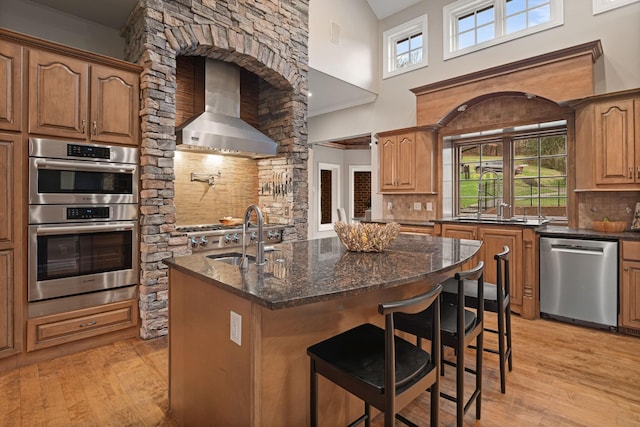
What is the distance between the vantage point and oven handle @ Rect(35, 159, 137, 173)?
2.71 metres

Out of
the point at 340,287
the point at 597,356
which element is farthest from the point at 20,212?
the point at 597,356

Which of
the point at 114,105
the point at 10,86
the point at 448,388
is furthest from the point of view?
the point at 114,105

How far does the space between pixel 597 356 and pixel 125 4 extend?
5.16 m

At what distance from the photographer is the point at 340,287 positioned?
55.4 inches

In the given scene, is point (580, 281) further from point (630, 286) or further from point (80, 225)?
point (80, 225)

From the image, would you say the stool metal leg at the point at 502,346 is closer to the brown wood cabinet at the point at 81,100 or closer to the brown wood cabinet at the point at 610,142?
the brown wood cabinet at the point at 610,142

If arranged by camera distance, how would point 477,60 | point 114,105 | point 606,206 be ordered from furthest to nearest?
1. point 477,60
2. point 606,206
3. point 114,105

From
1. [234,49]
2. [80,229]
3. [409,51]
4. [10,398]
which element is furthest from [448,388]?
[409,51]

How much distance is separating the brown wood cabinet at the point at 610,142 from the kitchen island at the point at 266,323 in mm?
2478

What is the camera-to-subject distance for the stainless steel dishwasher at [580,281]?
3262 mm

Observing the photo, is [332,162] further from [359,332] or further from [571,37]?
[359,332]

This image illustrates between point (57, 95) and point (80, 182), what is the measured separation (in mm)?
711

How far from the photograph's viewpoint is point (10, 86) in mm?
2582

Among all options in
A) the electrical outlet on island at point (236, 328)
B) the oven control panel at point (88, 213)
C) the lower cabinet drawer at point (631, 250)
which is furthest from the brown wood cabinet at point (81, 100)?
the lower cabinet drawer at point (631, 250)
